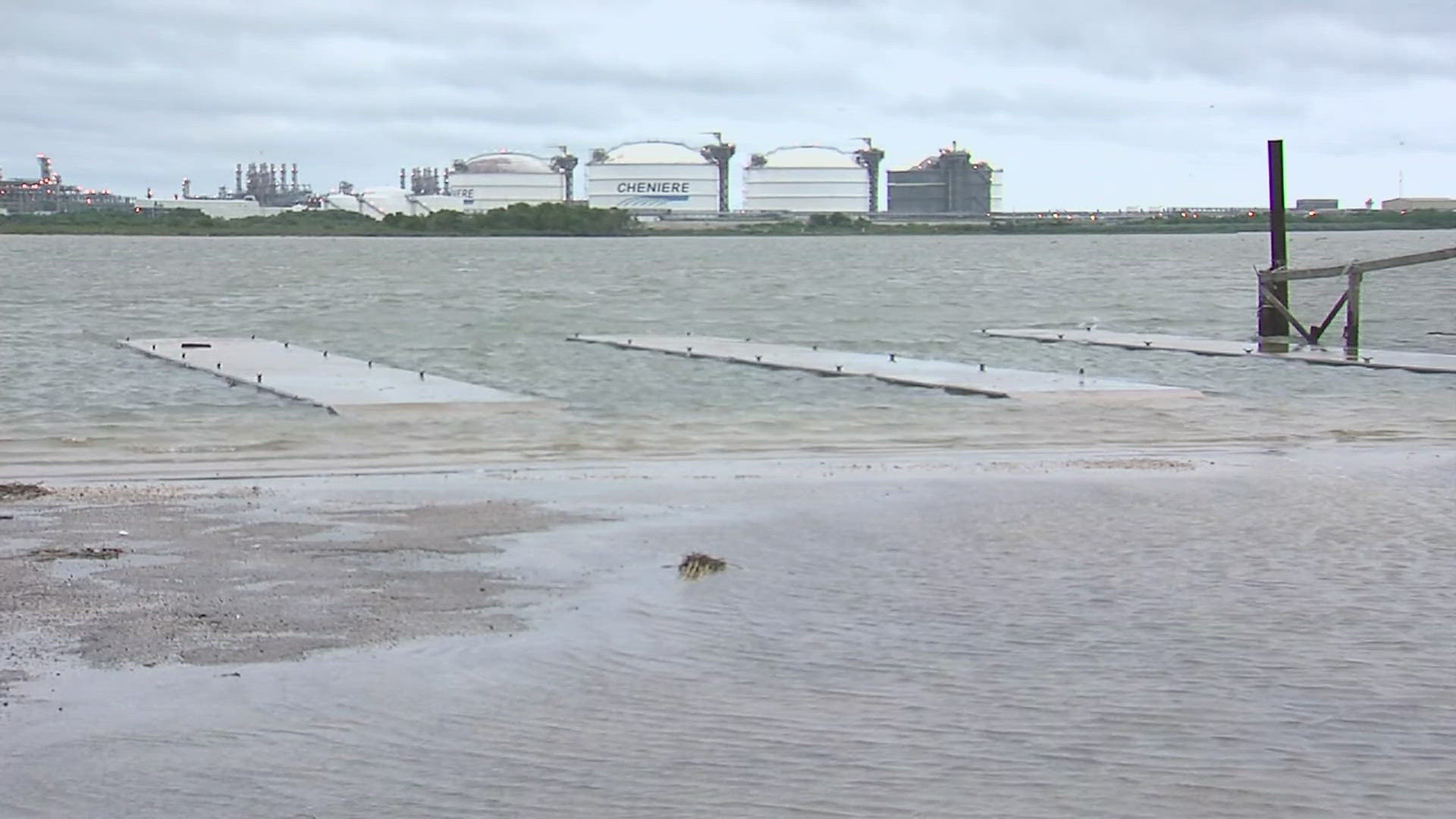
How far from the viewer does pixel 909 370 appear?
26.9m

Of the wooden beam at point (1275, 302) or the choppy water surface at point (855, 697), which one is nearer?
the choppy water surface at point (855, 697)

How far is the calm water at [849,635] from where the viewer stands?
639 cm

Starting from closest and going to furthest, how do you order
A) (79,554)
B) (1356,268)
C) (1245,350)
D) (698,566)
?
1. (698,566)
2. (79,554)
3. (1245,350)
4. (1356,268)

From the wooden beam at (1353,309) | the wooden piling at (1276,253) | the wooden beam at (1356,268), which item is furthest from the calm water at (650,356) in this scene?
the wooden beam at (1353,309)

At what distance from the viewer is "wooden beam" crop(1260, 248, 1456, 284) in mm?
31531

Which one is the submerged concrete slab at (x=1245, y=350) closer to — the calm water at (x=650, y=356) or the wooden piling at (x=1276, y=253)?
the wooden piling at (x=1276, y=253)

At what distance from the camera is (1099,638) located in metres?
8.49

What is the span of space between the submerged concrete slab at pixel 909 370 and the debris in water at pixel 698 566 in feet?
40.4

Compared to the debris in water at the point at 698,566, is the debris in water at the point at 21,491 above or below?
above

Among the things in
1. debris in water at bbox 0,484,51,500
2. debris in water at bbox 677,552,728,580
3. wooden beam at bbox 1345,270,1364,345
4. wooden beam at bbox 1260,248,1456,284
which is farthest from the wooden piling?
debris in water at bbox 677,552,728,580

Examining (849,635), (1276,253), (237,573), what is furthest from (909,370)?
(849,635)

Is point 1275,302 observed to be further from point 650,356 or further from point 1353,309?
point 650,356

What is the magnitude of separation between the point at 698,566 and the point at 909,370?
1693 cm

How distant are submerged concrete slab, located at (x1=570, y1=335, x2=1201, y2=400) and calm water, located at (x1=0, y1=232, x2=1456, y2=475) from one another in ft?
Result: 1.90
